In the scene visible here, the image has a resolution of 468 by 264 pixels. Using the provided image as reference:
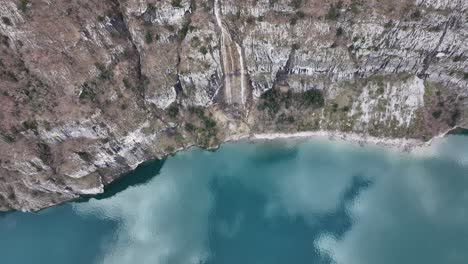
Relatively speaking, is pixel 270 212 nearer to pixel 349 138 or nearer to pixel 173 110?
pixel 349 138

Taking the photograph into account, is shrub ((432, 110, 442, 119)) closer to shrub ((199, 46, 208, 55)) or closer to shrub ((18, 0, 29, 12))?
shrub ((199, 46, 208, 55))

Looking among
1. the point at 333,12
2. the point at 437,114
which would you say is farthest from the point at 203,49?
the point at 437,114

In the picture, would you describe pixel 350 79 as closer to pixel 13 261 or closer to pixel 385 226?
pixel 385 226

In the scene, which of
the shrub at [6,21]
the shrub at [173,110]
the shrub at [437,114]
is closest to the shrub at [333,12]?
the shrub at [437,114]

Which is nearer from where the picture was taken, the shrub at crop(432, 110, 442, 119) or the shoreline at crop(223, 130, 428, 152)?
the shrub at crop(432, 110, 442, 119)

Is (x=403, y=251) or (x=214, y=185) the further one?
(x=214, y=185)

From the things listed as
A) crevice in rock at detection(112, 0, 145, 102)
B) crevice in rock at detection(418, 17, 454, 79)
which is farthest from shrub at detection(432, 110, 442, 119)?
crevice in rock at detection(112, 0, 145, 102)

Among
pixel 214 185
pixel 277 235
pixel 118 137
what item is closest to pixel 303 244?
pixel 277 235
